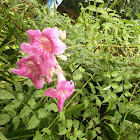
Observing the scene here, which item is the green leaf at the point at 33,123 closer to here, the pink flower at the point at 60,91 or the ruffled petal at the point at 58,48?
the pink flower at the point at 60,91

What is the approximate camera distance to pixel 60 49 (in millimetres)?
432

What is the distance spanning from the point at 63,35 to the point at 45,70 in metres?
0.19

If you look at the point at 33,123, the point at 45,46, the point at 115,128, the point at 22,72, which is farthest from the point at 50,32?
the point at 115,128

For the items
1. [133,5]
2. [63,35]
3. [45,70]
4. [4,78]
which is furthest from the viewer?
[133,5]

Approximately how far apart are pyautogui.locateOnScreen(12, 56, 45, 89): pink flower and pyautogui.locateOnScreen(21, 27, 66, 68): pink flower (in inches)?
1.2

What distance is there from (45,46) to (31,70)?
84 millimetres

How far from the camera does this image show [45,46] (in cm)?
44

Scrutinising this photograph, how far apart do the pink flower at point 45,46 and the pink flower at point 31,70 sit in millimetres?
29

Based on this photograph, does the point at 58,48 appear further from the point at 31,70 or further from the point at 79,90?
the point at 79,90

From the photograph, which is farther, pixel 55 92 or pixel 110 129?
pixel 110 129

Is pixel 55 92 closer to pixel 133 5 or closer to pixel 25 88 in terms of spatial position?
pixel 25 88

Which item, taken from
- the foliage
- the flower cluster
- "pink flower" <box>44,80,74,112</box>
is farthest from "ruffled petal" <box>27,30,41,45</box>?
the foliage

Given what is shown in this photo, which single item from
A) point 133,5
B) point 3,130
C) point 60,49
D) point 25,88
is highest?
point 133,5

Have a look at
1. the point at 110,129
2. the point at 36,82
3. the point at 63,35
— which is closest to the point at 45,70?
the point at 36,82
